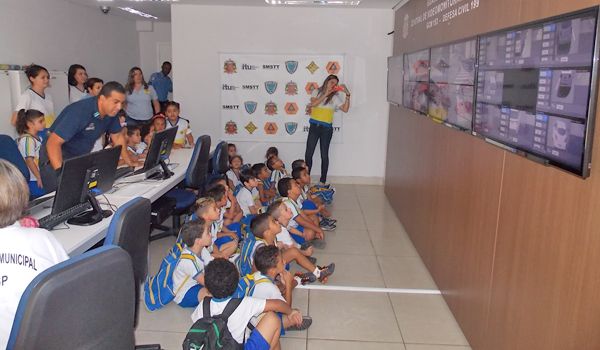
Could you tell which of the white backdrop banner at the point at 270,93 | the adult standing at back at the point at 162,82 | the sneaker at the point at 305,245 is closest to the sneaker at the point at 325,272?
the sneaker at the point at 305,245

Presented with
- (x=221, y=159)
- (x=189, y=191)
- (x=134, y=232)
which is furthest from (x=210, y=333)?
(x=221, y=159)

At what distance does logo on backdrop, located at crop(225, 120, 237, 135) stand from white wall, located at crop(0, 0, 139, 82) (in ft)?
8.56

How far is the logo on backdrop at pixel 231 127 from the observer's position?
24.1 ft

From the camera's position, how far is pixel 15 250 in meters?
1.61

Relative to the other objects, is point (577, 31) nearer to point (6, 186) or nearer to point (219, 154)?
point (6, 186)

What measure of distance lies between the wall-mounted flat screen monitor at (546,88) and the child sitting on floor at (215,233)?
70.9 inches

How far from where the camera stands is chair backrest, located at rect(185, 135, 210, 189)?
4473 millimetres

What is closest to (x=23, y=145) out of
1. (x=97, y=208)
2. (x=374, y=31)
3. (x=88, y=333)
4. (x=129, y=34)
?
(x=97, y=208)

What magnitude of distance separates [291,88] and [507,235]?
515cm

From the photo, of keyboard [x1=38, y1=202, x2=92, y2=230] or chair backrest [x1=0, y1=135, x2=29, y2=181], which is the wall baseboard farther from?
keyboard [x1=38, y1=202, x2=92, y2=230]

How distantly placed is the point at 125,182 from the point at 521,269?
9.34 ft

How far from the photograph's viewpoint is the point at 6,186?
1.70 m

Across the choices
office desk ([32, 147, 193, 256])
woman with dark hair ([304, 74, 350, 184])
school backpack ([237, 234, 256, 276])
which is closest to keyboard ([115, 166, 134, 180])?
office desk ([32, 147, 193, 256])

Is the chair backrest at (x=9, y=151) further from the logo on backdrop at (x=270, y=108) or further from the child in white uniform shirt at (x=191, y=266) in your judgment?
the logo on backdrop at (x=270, y=108)
